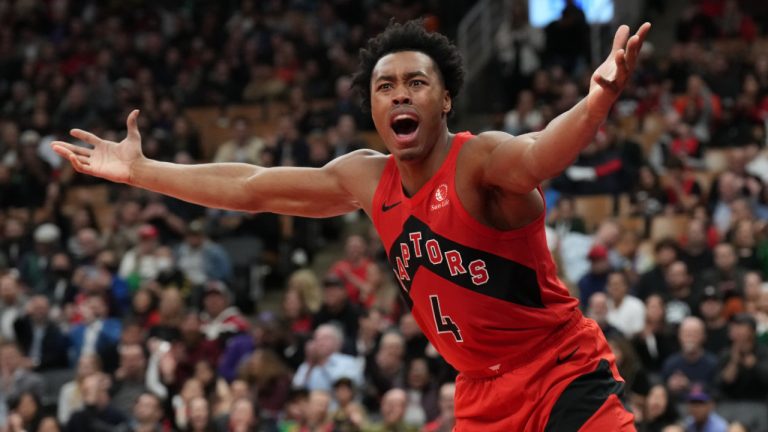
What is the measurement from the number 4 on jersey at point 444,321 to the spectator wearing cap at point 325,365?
252 inches

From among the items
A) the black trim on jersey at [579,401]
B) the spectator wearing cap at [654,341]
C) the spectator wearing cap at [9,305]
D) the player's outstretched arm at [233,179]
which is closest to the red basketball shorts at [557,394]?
the black trim on jersey at [579,401]

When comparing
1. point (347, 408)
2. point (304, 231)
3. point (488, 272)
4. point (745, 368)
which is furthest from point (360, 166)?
point (304, 231)

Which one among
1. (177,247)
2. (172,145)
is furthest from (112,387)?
(172,145)

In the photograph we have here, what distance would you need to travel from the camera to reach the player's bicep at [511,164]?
455 cm

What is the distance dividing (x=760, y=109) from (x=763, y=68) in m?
0.66

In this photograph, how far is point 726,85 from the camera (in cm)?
1546

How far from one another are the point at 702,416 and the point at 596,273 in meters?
2.50

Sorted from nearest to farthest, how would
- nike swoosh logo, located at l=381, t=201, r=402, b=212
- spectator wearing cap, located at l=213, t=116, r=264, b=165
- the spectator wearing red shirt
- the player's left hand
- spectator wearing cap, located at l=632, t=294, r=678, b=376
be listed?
the player's left hand → nike swoosh logo, located at l=381, t=201, r=402, b=212 → spectator wearing cap, located at l=632, t=294, r=678, b=376 → the spectator wearing red shirt → spectator wearing cap, located at l=213, t=116, r=264, b=165

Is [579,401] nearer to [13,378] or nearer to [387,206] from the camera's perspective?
[387,206]

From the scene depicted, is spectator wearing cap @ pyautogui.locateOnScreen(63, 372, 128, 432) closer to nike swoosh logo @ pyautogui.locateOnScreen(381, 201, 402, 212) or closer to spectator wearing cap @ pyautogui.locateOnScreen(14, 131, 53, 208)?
spectator wearing cap @ pyautogui.locateOnScreen(14, 131, 53, 208)

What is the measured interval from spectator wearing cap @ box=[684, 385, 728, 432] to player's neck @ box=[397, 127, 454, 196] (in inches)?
209

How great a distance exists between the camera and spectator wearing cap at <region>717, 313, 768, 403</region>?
10.3 metres

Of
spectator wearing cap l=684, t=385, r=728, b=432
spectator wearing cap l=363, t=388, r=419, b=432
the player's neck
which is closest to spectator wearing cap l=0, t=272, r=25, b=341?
spectator wearing cap l=363, t=388, r=419, b=432

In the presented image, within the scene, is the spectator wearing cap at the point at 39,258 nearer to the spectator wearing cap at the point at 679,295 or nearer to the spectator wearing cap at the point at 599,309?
the spectator wearing cap at the point at 599,309
